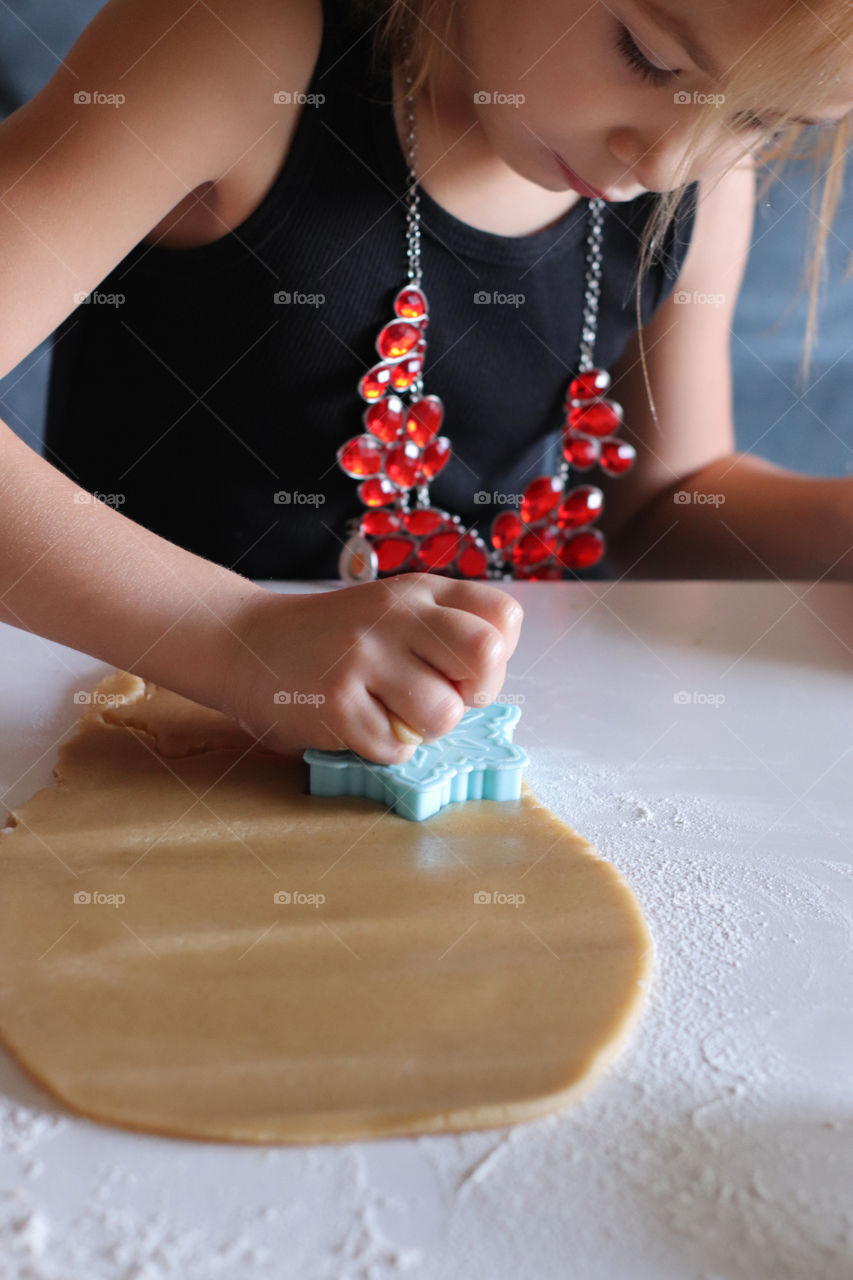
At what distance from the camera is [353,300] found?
39.1 inches

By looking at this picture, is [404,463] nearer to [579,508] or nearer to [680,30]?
[579,508]

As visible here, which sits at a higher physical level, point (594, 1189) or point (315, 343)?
point (315, 343)

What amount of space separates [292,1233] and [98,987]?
0.49ft

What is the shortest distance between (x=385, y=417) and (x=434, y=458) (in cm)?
7

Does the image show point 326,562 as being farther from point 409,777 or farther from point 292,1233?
point 292,1233

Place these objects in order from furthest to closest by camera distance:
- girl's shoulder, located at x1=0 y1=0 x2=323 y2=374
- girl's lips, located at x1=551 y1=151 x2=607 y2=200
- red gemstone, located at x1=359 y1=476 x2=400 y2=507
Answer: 1. red gemstone, located at x1=359 y1=476 x2=400 y2=507
2. girl's lips, located at x1=551 y1=151 x2=607 y2=200
3. girl's shoulder, located at x1=0 y1=0 x2=323 y2=374

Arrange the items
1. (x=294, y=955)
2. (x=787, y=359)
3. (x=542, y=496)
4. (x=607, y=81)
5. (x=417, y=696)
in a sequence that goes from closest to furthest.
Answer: (x=294, y=955)
(x=417, y=696)
(x=607, y=81)
(x=542, y=496)
(x=787, y=359)

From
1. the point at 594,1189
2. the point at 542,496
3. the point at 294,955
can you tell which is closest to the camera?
the point at 594,1189

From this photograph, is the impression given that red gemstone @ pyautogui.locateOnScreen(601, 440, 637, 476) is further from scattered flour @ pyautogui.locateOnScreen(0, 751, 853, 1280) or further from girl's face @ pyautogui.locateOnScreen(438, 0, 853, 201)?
scattered flour @ pyautogui.locateOnScreen(0, 751, 853, 1280)

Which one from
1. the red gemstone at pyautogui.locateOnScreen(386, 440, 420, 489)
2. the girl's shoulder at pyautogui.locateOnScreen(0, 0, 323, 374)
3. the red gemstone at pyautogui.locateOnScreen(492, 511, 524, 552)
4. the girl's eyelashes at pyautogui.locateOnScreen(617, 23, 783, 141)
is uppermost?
the girl's eyelashes at pyautogui.locateOnScreen(617, 23, 783, 141)

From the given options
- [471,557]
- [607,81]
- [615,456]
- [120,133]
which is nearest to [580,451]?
[615,456]

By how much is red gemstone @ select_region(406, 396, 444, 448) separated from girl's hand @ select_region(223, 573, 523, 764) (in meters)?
0.41

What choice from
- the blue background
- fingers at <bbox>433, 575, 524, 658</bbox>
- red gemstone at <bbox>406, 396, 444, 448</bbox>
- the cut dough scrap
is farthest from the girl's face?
the blue background

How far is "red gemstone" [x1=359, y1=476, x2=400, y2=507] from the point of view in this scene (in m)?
1.04
